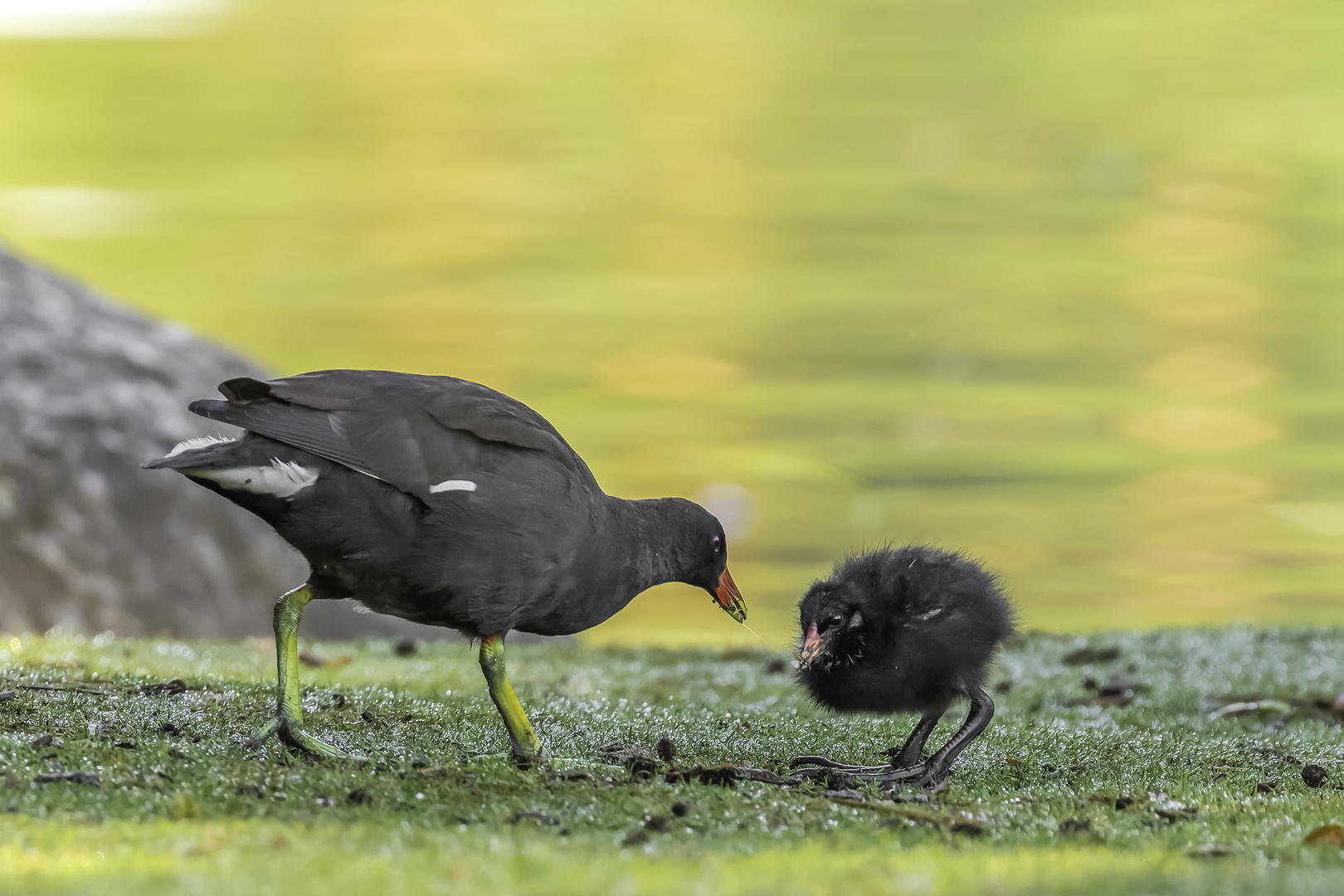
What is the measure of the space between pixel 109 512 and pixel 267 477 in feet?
25.9

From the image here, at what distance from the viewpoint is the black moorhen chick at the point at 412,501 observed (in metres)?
5.67

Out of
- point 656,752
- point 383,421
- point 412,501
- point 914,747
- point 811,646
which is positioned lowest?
point 656,752

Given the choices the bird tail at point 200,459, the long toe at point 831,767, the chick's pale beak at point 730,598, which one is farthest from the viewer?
the chick's pale beak at point 730,598

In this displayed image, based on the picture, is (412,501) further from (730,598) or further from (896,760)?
(896,760)

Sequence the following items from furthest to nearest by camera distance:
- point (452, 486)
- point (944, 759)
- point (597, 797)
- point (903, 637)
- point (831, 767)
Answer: point (903, 637), point (831, 767), point (944, 759), point (452, 486), point (597, 797)

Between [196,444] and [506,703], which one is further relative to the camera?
[506,703]

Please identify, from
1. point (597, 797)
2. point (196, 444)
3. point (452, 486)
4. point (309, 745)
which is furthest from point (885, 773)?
point (196, 444)

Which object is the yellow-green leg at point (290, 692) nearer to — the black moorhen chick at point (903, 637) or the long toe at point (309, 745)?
the long toe at point (309, 745)

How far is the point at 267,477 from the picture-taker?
564cm

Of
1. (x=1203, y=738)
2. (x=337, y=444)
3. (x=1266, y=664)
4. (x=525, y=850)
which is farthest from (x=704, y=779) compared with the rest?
(x=1266, y=664)

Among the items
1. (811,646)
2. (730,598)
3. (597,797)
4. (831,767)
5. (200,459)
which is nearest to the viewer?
(597,797)

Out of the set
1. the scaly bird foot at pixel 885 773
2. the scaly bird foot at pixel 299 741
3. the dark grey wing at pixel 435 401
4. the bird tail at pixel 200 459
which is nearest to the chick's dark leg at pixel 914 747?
the scaly bird foot at pixel 885 773

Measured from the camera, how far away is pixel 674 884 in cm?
382

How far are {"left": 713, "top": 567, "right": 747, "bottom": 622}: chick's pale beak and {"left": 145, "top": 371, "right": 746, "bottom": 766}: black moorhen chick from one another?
3.75 feet
